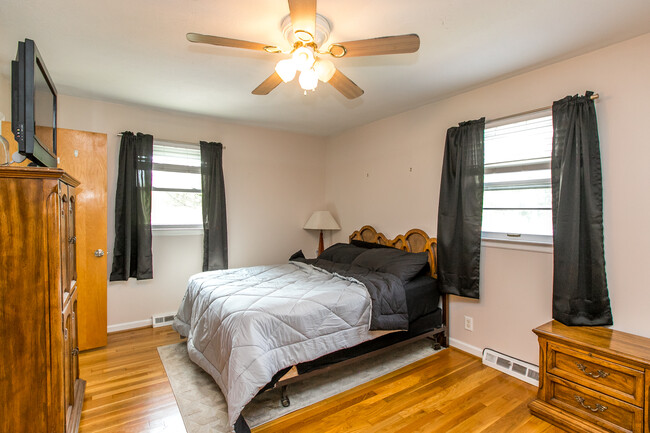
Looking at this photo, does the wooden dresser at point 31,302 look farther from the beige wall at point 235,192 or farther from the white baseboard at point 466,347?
the white baseboard at point 466,347

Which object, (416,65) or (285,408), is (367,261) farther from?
(416,65)

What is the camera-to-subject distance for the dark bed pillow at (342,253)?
3.63m

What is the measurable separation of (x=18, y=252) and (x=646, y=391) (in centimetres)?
323

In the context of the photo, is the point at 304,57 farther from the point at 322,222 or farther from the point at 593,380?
the point at 322,222

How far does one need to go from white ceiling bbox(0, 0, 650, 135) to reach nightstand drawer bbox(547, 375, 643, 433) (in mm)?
2231

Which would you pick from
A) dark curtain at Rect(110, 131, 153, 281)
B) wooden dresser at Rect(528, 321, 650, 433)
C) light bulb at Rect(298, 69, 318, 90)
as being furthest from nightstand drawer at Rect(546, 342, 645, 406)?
dark curtain at Rect(110, 131, 153, 281)

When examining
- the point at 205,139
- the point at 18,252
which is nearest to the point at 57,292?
the point at 18,252

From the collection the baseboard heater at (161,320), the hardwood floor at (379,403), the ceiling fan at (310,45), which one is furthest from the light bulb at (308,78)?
the baseboard heater at (161,320)

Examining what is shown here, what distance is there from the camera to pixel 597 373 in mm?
1892

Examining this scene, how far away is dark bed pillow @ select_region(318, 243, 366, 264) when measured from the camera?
3631 mm

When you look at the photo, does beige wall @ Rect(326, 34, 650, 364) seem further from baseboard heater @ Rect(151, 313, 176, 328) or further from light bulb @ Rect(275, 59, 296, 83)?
baseboard heater @ Rect(151, 313, 176, 328)

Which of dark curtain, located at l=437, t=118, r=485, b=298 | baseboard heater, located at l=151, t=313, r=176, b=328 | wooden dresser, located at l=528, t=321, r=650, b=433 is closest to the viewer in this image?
wooden dresser, located at l=528, t=321, r=650, b=433

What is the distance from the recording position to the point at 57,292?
1.48m

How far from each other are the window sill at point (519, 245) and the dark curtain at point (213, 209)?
290 centimetres
